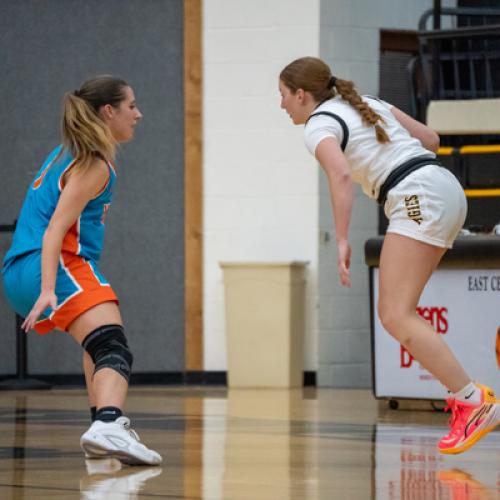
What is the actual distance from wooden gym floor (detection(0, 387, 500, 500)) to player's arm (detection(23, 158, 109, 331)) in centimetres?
66

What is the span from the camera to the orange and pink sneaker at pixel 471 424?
4.88 metres

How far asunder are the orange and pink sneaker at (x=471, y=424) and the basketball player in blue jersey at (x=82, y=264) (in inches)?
43.4

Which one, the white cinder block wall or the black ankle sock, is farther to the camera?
the white cinder block wall

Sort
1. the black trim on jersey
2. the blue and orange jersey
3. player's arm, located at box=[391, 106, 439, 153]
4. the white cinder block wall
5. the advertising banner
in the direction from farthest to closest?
the white cinder block wall → the advertising banner → player's arm, located at box=[391, 106, 439, 153] → the black trim on jersey → the blue and orange jersey

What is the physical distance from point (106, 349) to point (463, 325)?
320 cm

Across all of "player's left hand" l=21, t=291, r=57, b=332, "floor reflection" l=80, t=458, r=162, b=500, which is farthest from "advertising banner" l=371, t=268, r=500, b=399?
"player's left hand" l=21, t=291, r=57, b=332

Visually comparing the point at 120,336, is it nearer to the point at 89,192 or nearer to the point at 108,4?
the point at 89,192

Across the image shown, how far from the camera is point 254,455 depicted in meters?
5.32

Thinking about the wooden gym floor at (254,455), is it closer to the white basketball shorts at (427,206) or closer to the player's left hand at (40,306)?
the player's left hand at (40,306)

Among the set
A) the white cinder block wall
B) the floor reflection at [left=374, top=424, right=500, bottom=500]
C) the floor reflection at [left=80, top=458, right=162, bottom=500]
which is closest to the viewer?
the floor reflection at [left=80, top=458, right=162, bottom=500]

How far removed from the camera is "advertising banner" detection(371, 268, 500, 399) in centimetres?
741

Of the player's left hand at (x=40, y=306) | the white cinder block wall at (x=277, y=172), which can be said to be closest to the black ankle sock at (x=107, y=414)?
the player's left hand at (x=40, y=306)

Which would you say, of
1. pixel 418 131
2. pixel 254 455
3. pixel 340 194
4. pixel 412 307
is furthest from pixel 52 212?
pixel 418 131

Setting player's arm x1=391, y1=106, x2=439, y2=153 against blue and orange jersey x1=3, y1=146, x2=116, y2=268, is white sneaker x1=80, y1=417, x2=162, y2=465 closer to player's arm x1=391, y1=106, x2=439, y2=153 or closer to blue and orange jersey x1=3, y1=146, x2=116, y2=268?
blue and orange jersey x1=3, y1=146, x2=116, y2=268
